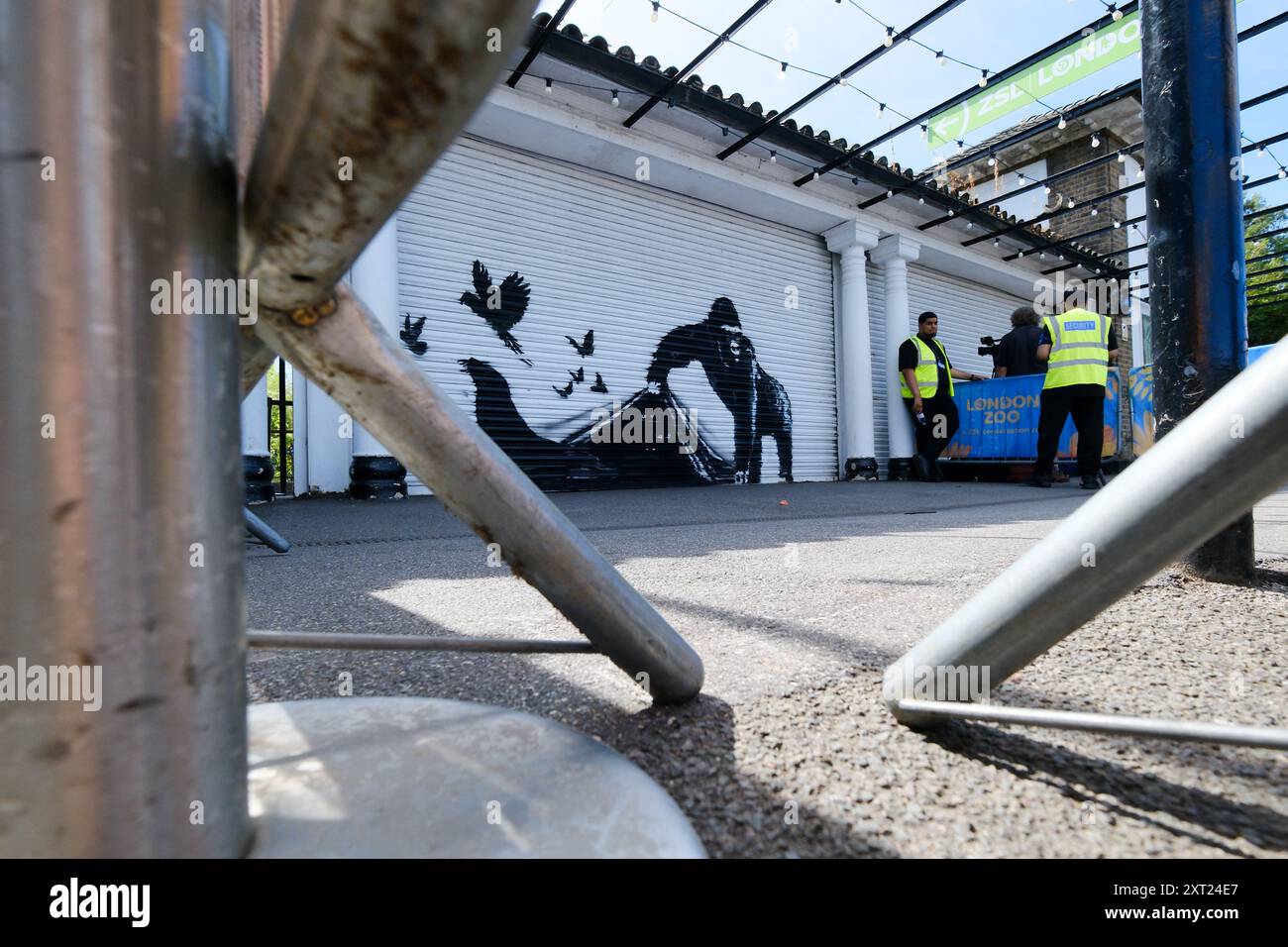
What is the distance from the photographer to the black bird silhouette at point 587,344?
733 centimetres

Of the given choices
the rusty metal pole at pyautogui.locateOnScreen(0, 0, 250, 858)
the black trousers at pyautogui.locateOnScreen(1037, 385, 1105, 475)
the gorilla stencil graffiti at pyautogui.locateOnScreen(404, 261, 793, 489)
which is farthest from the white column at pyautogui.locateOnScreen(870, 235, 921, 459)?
the rusty metal pole at pyautogui.locateOnScreen(0, 0, 250, 858)

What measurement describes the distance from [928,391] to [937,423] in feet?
1.67

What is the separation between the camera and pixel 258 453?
5133mm

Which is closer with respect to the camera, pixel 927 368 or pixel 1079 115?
pixel 1079 115

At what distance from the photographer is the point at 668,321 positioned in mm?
8188

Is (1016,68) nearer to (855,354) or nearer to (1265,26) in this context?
(1265,26)

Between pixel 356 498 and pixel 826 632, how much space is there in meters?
5.26

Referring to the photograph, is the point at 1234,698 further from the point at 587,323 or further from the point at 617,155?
the point at 617,155

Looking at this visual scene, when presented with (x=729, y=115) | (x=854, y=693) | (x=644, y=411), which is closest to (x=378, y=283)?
(x=644, y=411)

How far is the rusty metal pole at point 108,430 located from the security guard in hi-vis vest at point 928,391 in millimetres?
9663

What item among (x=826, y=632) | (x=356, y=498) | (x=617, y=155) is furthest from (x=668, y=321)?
(x=826, y=632)

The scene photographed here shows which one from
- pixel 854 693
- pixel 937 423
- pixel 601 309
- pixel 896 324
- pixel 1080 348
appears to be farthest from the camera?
pixel 896 324

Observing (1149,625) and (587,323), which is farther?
(587,323)

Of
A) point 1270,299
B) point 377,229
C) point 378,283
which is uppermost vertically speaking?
point 1270,299
